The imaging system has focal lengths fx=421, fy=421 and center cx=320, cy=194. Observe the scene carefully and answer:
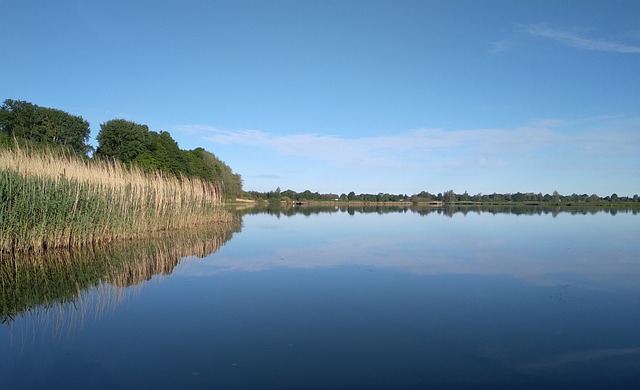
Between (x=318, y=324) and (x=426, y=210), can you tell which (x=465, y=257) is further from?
(x=426, y=210)

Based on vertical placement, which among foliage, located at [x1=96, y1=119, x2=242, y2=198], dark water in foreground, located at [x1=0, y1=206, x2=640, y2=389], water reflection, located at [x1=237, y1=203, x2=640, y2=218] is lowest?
dark water in foreground, located at [x1=0, y1=206, x2=640, y2=389]

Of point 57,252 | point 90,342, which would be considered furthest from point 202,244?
point 90,342

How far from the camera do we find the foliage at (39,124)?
33.7 metres

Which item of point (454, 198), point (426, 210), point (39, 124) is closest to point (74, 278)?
point (39, 124)

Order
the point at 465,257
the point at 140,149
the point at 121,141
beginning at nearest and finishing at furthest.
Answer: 1. the point at 465,257
2. the point at 121,141
3. the point at 140,149

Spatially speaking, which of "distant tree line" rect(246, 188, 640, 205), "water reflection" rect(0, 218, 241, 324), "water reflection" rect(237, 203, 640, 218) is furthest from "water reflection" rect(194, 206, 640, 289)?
"distant tree line" rect(246, 188, 640, 205)

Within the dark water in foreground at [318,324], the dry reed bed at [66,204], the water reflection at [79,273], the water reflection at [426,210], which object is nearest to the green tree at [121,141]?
the water reflection at [426,210]

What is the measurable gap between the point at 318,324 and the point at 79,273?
5.17 meters

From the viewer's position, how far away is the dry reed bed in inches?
352

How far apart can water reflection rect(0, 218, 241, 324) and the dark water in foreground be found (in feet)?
0.14

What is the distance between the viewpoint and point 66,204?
33.7 ft

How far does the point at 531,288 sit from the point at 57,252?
10173 millimetres

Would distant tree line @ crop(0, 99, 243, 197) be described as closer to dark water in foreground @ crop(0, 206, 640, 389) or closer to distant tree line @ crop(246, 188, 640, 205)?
dark water in foreground @ crop(0, 206, 640, 389)

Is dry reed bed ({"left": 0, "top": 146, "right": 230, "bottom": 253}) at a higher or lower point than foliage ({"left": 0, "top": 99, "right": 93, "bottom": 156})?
lower
